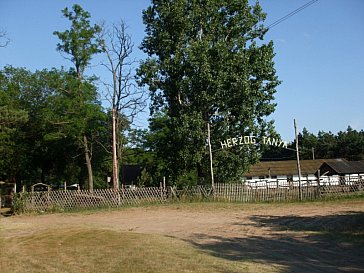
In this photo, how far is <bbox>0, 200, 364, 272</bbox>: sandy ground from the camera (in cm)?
888

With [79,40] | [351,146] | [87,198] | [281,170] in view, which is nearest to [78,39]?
[79,40]

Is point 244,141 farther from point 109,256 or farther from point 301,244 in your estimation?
point 109,256

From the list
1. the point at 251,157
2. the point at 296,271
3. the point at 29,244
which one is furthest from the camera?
the point at 251,157

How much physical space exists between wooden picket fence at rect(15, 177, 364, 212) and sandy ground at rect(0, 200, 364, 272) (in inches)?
133

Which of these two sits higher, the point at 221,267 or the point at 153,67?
the point at 153,67

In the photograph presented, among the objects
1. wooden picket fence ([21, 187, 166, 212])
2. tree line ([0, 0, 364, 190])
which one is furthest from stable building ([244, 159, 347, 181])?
wooden picket fence ([21, 187, 166, 212])

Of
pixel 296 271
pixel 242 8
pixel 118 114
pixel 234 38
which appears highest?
pixel 242 8

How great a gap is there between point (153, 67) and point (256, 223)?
750 inches

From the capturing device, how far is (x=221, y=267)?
25.4ft

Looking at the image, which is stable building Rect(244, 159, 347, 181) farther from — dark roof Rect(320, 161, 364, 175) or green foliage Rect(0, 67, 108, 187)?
green foliage Rect(0, 67, 108, 187)

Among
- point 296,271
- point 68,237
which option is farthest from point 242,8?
point 296,271

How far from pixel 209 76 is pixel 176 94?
3846 millimetres

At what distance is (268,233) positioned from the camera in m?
12.8

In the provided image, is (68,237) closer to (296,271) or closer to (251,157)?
(296,271)
